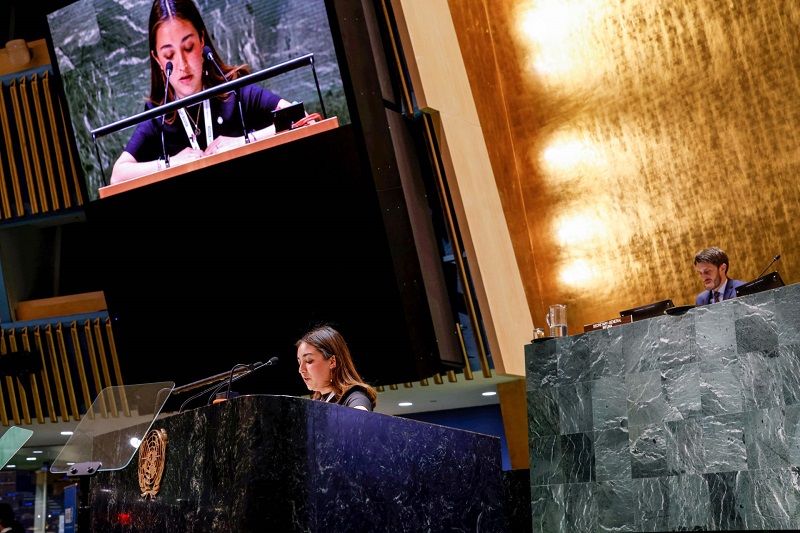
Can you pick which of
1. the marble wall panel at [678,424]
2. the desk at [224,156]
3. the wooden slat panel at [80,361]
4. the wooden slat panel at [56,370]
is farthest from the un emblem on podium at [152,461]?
the wooden slat panel at [56,370]

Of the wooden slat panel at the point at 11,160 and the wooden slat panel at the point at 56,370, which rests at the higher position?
the wooden slat panel at the point at 11,160

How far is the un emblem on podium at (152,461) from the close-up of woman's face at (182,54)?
16.2 feet

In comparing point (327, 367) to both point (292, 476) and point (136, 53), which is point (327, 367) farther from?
point (136, 53)

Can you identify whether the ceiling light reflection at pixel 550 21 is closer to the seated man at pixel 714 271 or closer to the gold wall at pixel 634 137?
the gold wall at pixel 634 137

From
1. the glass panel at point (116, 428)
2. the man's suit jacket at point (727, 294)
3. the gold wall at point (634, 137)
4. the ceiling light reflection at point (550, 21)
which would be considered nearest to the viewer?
the glass panel at point (116, 428)

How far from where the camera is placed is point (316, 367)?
381 cm

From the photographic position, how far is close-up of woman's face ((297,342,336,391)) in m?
3.81

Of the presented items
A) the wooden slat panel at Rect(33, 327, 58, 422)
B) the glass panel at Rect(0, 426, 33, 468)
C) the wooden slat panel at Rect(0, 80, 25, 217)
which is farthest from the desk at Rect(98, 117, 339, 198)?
the glass panel at Rect(0, 426, 33, 468)

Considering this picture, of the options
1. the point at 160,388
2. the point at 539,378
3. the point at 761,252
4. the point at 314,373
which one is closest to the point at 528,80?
the point at 761,252

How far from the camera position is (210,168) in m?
7.57

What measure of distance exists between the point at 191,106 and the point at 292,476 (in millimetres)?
5397

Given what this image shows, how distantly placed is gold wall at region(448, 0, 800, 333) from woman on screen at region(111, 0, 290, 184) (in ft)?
6.55

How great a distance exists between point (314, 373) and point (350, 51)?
389 cm

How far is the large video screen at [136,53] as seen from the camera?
7125 millimetres
